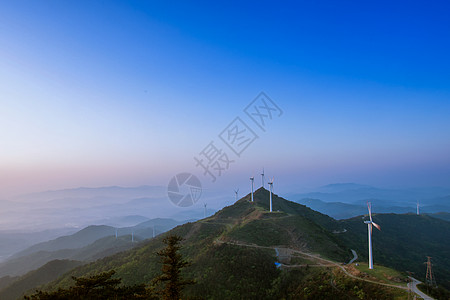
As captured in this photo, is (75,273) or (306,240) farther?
(75,273)

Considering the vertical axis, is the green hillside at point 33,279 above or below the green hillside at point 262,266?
below

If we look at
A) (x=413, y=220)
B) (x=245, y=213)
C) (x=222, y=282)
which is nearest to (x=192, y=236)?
(x=245, y=213)

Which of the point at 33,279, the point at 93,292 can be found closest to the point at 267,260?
the point at 93,292

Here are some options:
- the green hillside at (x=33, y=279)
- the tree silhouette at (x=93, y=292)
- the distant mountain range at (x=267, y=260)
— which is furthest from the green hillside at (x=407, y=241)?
the green hillside at (x=33, y=279)

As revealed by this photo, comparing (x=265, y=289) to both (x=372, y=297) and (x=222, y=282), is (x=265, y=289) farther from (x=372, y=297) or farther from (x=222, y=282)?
(x=372, y=297)

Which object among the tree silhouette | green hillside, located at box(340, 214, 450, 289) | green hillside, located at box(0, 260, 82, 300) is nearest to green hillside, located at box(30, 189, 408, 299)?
the tree silhouette

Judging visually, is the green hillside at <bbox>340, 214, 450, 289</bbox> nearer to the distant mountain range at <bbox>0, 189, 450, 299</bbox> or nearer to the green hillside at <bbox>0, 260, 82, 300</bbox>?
the distant mountain range at <bbox>0, 189, 450, 299</bbox>

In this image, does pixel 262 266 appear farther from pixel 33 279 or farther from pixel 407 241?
pixel 33 279

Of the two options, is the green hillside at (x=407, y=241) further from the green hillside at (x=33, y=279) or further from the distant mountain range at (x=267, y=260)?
the green hillside at (x=33, y=279)
